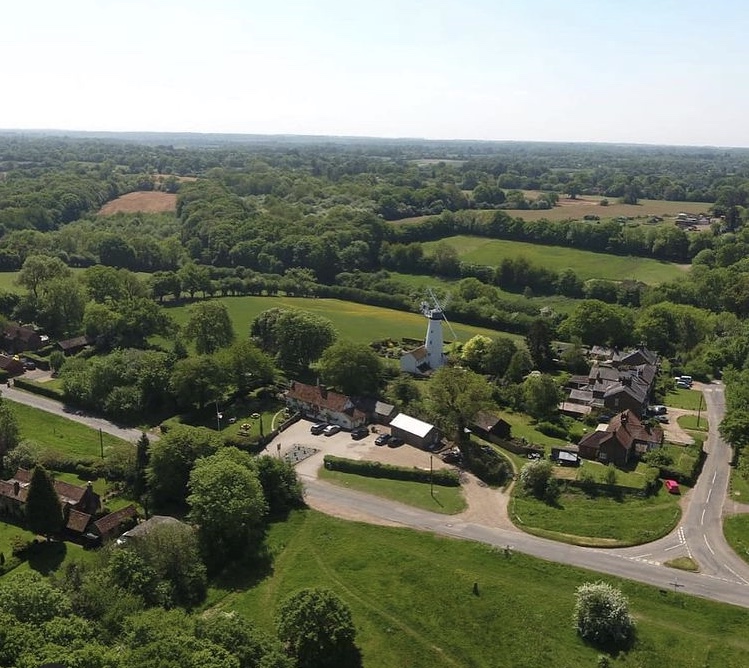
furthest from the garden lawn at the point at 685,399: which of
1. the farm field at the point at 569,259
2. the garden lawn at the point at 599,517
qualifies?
the farm field at the point at 569,259

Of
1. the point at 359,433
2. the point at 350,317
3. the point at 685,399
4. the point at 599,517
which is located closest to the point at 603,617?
the point at 599,517

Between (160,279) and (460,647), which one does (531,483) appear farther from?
(160,279)

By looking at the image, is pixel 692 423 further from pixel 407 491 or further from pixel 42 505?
pixel 42 505

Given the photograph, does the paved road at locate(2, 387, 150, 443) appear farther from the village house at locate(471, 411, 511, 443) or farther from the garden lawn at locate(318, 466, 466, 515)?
the village house at locate(471, 411, 511, 443)

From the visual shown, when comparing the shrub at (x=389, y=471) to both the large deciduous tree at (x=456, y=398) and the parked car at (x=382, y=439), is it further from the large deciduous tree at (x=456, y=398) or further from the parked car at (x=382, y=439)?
the large deciduous tree at (x=456, y=398)

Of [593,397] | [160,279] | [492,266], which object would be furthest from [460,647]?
[492,266]

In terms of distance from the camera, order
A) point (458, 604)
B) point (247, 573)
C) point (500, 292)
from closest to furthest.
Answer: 1. point (458, 604)
2. point (247, 573)
3. point (500, 292)
